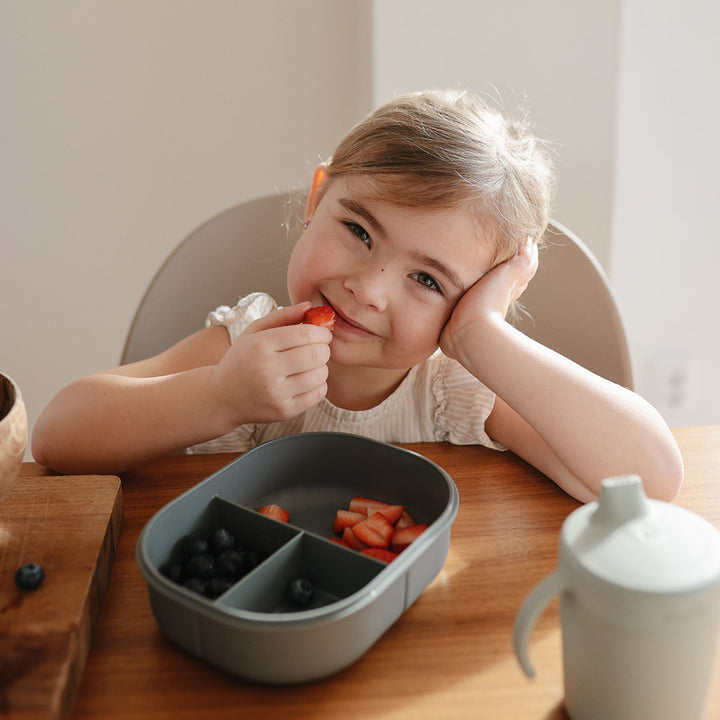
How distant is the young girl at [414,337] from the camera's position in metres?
0.95

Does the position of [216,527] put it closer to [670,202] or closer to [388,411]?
[388,411]

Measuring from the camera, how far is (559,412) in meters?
0.95

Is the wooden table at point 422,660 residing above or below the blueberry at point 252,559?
below


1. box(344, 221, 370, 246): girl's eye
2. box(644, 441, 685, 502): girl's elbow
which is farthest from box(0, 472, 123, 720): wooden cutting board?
box(644, 441, 685, 502): girl's elbow

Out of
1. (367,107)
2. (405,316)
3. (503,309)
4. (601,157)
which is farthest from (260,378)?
(601,157)

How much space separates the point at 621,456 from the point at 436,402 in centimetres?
39

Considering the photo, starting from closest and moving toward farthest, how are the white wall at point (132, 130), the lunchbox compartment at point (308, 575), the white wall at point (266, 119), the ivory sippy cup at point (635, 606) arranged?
1. the ivory sippy cup at point (635, 606)
2. the lunchbox compartment at point (308, 575)
3. the white wall at point (266, 119)
4. the white wall at point (132, 130)

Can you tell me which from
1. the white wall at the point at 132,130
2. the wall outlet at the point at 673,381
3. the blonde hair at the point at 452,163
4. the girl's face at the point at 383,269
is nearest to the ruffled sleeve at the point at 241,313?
the girl's face at the point at 383,269

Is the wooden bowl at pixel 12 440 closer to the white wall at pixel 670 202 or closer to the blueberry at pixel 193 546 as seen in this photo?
the blueberry at pixel 193 546

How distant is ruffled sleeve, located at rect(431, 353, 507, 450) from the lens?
3.57ft

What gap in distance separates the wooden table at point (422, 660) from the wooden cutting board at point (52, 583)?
3cm

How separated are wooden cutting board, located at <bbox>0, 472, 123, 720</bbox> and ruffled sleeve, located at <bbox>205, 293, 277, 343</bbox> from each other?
0.42 metres

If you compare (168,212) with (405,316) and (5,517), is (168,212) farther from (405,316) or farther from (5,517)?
(5,517)

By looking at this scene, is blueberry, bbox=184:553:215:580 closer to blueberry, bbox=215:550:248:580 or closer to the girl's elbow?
blueberry, bbox=215:550:248:580
